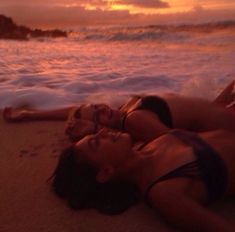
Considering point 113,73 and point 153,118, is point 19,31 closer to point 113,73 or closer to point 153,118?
point 113,73

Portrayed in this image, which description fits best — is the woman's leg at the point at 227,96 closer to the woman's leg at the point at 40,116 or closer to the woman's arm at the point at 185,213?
the woman's leg at the point at 40,116

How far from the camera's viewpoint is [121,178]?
7.30 ft

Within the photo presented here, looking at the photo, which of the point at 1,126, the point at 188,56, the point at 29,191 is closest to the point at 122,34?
the point at 188,56

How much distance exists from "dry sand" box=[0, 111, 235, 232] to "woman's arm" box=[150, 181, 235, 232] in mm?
104

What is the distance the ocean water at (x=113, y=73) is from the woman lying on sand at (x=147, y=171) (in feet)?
6.81

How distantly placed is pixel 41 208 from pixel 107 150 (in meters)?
0.44

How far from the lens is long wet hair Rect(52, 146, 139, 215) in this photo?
7.19 ft

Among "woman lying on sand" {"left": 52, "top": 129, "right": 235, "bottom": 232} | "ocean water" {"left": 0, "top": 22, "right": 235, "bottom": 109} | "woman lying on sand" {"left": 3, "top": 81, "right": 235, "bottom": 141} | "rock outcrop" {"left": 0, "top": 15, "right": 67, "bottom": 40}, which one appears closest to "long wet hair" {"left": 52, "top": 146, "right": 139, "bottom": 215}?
"woman lying on sand" {"left": 52, "top": 129, "right": 235, "bottom": 232}

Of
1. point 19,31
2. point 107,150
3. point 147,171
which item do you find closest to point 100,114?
point 107,150

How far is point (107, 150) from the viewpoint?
2209 mm

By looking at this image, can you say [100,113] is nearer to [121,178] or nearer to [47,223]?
[121,178]

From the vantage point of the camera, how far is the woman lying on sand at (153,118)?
268 centimetres

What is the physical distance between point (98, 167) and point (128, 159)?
156 mm

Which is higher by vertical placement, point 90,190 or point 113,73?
point 90,190
